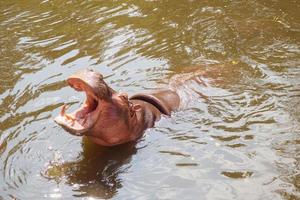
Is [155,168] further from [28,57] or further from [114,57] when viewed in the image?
[28,57]

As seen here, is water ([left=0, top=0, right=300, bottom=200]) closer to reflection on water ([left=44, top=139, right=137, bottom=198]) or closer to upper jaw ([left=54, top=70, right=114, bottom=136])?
reflection on water ([left=44, top=139, right=137, bottom=198])

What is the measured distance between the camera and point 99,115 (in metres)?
6.42

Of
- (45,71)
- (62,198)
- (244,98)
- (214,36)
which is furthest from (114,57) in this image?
(62,198)

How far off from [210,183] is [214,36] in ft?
17.1

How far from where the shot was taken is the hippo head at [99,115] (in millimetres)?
6090

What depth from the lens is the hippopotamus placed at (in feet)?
A: 20.0

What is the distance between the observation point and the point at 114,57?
10031mm

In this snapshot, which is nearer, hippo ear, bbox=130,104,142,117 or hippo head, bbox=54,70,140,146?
hippo head, bbox=54,70,140,146

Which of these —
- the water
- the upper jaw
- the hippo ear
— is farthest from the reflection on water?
the upper jaw

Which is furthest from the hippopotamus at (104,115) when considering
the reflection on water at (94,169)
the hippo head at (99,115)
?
the reflection on water at (94,169)

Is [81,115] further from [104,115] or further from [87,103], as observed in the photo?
[104,115]

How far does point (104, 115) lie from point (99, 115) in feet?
0.24

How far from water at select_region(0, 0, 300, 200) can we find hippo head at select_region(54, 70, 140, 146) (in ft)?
0.93

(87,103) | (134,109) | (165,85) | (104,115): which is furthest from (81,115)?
(165,85)
